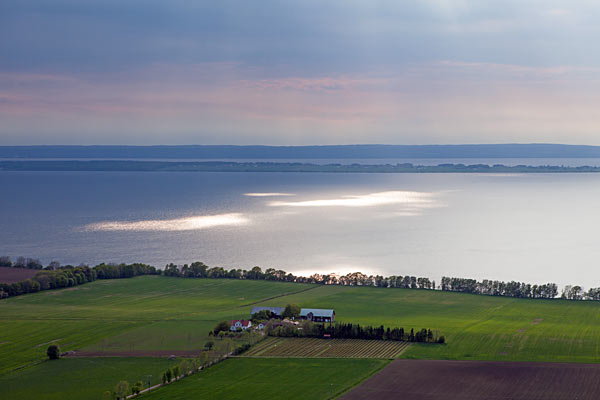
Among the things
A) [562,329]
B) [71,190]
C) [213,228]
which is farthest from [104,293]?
[71,190]

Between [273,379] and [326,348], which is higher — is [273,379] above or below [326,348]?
below

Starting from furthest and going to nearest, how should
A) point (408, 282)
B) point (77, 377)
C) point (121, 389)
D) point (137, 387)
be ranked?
point (408, 282) → point (77, 377) → point (137, 387) → point (121, 389)

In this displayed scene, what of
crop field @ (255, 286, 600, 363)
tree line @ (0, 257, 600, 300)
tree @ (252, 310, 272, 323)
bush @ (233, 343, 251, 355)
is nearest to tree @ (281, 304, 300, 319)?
tree @ (252, 310, 272, 323)

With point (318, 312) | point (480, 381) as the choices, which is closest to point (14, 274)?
point (318, 312)

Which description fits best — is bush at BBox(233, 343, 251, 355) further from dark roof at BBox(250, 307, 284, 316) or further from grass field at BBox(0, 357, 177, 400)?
dark roof at BBox(250, 307, 284, 316)

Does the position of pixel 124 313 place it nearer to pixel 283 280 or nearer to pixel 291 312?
pixel 291 312

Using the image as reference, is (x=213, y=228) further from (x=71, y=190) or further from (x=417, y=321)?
(x=71, y=190)
